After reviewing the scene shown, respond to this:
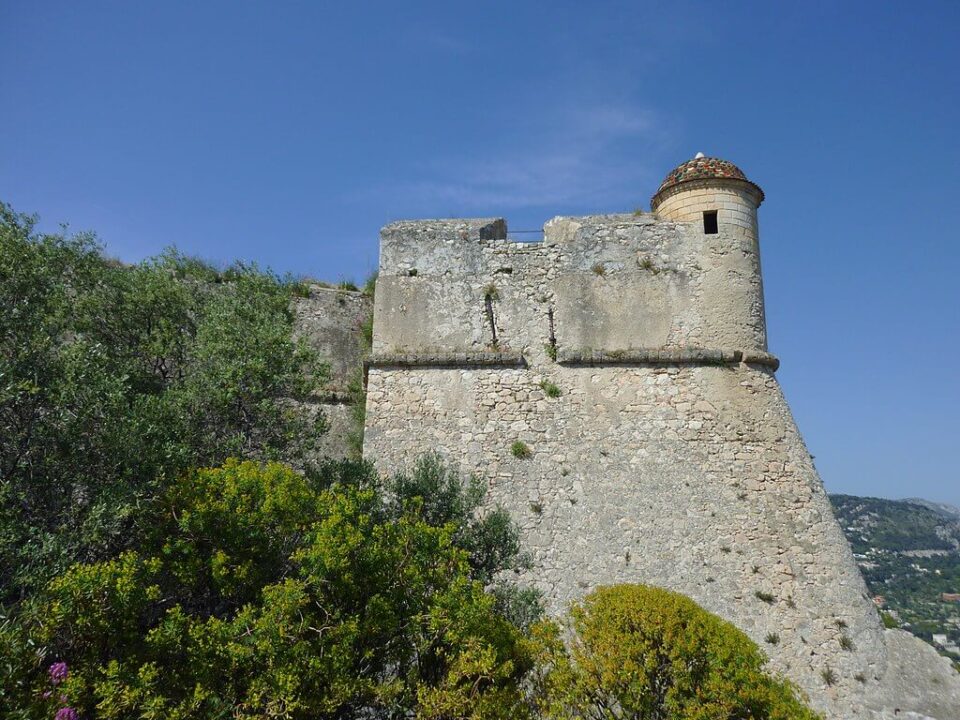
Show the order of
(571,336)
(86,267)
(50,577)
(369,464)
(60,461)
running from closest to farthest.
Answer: (50,577) < (60,461) < (86,267) < (369,464) < (571,336)

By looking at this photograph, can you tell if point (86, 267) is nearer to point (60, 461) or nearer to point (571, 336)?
point (60, 461)

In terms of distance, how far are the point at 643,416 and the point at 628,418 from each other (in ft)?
0.98

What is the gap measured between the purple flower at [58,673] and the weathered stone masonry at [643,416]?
6.79 metres

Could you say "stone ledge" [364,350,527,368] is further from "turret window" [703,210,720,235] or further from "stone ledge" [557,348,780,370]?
"turret window" [703,210,720,235]

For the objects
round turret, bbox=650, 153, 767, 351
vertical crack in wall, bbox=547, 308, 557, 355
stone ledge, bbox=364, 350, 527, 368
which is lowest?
stone ledge, bbox=364, 350, 527, 368

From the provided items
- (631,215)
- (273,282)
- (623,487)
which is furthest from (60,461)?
(631,215)

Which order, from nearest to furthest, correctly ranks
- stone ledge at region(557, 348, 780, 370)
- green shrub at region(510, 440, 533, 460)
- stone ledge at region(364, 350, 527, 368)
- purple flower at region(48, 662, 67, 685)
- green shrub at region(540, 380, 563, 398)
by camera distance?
1. purple flower at region(48, 662, 67, 685)
2. green shrub at region(510, 440, 533, 460)
3. stone ledge at region(557, 348, 780, 370)
4. green shrub at region(540, 380, 563, 398)
5. stone ledge at region(364, 350, 527, 368)

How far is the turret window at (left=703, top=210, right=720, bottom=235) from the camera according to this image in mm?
13992

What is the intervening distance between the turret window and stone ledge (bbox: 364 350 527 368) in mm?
4769

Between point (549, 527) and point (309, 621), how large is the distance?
5.85 metres

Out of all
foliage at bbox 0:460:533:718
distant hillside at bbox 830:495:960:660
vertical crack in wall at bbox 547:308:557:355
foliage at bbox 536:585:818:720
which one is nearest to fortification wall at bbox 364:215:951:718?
vertical crack in wall at bbox 547:308:557:355

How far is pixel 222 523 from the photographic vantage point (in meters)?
8.19

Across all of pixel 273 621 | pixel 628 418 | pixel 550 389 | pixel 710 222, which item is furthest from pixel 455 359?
pixel 273 621

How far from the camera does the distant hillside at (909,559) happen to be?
53.6 meters
